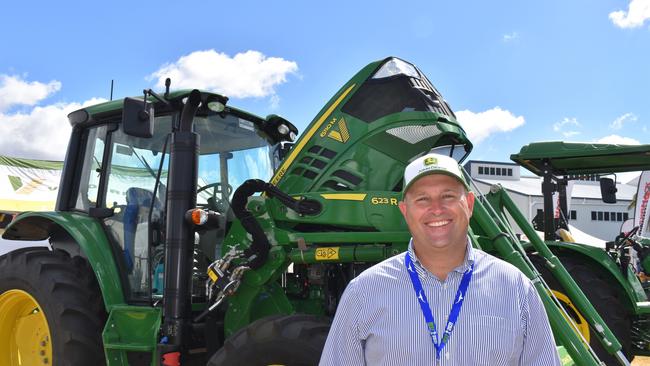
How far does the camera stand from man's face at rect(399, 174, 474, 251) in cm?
186

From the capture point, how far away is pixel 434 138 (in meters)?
4.02

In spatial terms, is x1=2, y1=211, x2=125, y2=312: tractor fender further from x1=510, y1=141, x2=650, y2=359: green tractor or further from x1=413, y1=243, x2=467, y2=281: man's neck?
x1=510, y1=141, x2=650, y2=359: green tractor

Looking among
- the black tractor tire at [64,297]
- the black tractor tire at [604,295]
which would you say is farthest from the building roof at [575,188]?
the black tractor tire at [64,297]

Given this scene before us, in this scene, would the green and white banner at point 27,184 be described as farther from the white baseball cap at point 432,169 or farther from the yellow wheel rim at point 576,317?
the white baseball cap at point 432,169

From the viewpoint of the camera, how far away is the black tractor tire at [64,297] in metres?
4.23

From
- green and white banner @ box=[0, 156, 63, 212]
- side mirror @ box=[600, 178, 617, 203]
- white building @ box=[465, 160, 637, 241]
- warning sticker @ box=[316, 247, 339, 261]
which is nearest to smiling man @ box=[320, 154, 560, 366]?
warning sticker @ box=[316, 247, 339, 261]

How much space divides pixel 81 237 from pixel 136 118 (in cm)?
135

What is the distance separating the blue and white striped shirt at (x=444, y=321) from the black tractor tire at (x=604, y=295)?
384cm

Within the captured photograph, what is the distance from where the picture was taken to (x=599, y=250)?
6.21 metres

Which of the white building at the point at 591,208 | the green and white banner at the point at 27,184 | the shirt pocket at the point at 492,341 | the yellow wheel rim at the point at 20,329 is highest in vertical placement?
the white building at the point at 591,208

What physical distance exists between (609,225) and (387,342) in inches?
1832

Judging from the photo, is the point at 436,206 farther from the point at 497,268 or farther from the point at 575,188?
the point at 575,188

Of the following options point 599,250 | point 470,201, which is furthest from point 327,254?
point 599,250

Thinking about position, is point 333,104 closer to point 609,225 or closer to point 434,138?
point 434,138
